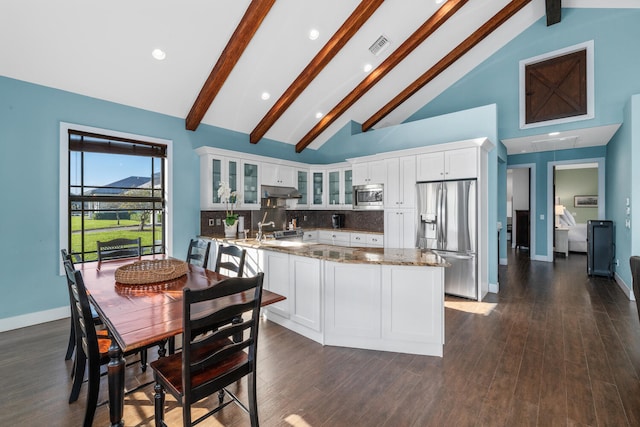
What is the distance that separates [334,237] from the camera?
19.6 ft

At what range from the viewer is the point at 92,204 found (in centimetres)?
389

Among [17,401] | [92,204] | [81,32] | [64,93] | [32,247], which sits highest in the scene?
[81,32]

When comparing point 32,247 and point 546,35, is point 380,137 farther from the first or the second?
point 32,247

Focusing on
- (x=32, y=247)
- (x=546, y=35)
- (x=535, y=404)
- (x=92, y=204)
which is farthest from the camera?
(x=546, y=35)

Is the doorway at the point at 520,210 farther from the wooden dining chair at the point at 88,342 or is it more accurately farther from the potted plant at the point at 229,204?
the wooden dining chair at the point at 88,342

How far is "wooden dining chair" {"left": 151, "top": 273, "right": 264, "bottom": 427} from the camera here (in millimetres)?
1388

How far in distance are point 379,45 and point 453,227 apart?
305cm

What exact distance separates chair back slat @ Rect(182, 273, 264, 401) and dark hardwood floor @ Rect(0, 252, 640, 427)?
54 cm

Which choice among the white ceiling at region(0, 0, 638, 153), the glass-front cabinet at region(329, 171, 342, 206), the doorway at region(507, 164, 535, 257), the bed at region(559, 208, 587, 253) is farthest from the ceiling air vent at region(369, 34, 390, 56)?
the bed at region(559, 208, 587, 253)

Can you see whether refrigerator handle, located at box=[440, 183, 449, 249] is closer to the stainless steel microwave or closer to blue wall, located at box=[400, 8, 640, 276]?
the stainless steel microwave

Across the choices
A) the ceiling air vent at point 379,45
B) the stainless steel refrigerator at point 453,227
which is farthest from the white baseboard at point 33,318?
the ceiling air vent at point 379,45

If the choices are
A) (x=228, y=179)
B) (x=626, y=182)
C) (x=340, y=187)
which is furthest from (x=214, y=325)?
(x=626, y=182)

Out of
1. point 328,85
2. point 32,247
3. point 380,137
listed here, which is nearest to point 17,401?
point 32,247

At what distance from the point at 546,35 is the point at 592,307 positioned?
4593 millimetres
